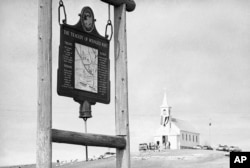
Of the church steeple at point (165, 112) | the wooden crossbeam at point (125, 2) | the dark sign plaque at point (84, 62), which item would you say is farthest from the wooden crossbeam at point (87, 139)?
the church steeple at point (165, 112)

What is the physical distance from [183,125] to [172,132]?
7817 mm

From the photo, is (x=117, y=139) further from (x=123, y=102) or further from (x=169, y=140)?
(x=169, y=140)

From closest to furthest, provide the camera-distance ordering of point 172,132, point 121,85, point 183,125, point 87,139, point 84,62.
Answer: point 87,139 < point 84,62 < point 121,85 < point 172,132 < point 183,125

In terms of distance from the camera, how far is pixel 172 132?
308 ft

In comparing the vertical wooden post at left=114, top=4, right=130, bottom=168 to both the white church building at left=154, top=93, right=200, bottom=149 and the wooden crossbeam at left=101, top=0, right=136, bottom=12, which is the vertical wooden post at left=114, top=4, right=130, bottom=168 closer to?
the wooden crossbeam at left=101, top=0, right=136, bottom=12

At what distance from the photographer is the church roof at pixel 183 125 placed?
98312 millimetres

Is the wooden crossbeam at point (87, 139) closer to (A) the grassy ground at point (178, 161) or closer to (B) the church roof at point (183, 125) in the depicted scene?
(A) the grassy ground at point (178, 161)

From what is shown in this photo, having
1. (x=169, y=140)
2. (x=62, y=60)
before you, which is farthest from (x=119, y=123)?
(x=169, y=140)

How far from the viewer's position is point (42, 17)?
30.8 ft

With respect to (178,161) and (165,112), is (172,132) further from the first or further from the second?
(178,161)

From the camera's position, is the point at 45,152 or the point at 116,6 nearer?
the point at 45,152

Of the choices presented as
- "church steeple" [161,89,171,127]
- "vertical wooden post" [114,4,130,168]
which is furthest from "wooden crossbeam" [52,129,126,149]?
"church steeple" [161,89,171,127]

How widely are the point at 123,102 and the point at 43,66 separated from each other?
2238mm

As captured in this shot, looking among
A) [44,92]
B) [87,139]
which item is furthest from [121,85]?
[44,92]
